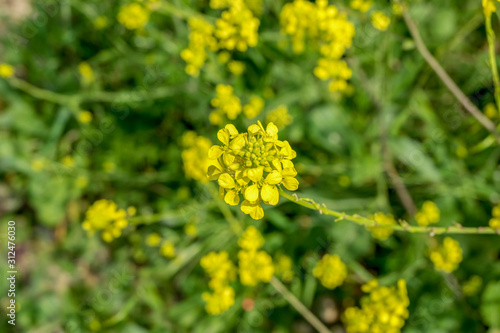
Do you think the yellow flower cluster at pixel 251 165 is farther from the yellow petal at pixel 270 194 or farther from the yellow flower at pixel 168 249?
the yellow flower at pixel 168 249

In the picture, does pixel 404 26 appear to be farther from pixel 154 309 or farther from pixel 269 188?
pixel 154 309

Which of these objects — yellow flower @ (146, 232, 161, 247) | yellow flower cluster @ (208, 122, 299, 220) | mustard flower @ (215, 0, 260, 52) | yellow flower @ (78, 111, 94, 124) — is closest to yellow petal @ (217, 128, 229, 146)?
yellow flower cluster @ (208, 122, 299, 220)

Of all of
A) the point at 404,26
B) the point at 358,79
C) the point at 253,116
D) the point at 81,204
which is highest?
the point at 404,26

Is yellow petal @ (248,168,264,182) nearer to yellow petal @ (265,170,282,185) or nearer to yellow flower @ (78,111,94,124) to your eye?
yellow petal @ (265,170,282,185)

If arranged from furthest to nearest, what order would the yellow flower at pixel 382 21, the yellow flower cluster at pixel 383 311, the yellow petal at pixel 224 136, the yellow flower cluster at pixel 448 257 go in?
1. the yellow flower cluster at pixel 448 257
2. the yellow flower at pixel 382 21
3. the yellow flower cluster at pixel 383 311
4. the yellow petal at pixel 224 136

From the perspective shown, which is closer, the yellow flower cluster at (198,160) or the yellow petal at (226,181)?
the yellow petal at (226,181)

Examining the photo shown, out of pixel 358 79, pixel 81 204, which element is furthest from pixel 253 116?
pixel 81 204

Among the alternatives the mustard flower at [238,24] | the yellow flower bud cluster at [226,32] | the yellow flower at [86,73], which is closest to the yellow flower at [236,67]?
the yellow flower bud cluster at [226,32]
